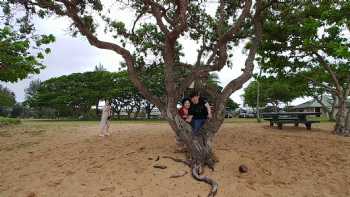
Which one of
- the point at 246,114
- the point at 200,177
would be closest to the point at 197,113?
the point at 200,177

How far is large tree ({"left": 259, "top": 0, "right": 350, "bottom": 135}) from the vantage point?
11.8 meters

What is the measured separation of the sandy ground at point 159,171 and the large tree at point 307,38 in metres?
4.27

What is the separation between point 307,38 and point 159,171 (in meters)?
8.78

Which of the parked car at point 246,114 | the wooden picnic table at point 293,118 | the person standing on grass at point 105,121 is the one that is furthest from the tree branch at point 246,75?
the parked car at point 246,114

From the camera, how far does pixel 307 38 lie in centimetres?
1301

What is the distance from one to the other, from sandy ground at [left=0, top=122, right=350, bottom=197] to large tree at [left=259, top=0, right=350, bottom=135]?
14.0 ft

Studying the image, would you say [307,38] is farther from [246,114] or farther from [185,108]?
[246,114]

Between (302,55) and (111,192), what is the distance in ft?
37.7

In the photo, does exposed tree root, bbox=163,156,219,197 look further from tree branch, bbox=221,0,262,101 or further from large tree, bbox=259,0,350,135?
large tree, bbox=259,0,350,135

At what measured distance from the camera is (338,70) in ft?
51.7

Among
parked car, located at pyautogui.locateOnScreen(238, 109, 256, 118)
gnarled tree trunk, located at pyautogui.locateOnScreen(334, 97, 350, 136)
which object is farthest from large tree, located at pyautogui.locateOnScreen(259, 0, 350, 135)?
parked car, located at pyautogui.locateOnScreen(238, 109, 256, 118)

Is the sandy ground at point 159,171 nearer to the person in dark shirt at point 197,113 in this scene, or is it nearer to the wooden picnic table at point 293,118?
the person in dark shirt at point 197,113

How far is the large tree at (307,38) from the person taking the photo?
11.8 metres

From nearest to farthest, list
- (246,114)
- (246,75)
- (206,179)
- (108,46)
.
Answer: (206,179) < (108,46) < (246,75) < (246,114)
